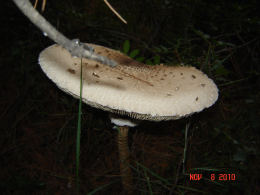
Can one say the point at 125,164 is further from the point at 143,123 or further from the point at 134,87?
the point at 134,87

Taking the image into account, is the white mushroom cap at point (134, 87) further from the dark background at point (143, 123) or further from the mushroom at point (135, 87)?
the dark background at point (143, 123)

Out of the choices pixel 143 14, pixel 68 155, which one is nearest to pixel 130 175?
pixel 68 155

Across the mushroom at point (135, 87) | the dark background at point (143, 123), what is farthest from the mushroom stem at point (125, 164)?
the mushroom at point (135, 87)

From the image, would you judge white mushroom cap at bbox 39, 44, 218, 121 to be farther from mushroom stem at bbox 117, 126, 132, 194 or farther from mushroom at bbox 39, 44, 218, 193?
mushroom stem at bbox 117, 126, 132, 194

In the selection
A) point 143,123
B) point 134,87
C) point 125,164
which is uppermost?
point 134,87

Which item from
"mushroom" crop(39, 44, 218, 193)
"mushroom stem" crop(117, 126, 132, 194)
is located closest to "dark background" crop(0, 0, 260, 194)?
"mushroom stem" crop(117, 126, 132, 194)

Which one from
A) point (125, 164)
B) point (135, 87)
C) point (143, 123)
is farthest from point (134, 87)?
point (143, 123)
